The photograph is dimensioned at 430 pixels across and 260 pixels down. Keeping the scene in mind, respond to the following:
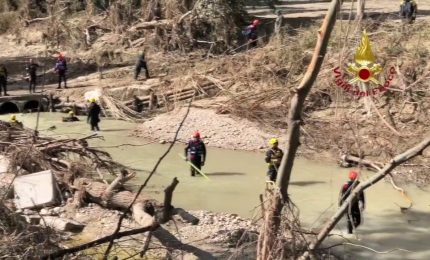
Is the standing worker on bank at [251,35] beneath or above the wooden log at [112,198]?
above

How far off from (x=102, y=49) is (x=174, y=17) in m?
4.00

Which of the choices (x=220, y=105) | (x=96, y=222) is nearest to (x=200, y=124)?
(x=220, y=105)

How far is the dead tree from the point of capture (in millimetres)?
3752

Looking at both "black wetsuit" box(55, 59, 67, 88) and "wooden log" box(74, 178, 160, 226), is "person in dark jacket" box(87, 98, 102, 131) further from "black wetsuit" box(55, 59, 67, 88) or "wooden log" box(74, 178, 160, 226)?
"wooden log" box(74, 178, 160, 226)

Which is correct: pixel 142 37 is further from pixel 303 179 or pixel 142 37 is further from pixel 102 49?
pixel 303 179

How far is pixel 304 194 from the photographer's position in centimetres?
1498

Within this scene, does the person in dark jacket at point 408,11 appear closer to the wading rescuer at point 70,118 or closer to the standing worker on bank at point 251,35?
the standing worker on bank at point 251,35

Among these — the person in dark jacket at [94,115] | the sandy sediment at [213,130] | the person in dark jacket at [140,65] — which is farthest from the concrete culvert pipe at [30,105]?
the sandy sediment at [213,130]

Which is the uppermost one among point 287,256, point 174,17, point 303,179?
point 174,17

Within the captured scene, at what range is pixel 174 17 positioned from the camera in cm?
2830

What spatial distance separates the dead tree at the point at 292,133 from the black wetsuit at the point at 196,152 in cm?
1072

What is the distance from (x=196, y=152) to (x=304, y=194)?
2761 millimetres

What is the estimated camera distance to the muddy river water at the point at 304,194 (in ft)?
39.5

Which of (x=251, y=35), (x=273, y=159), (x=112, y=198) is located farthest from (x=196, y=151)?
(x=251, y=35)
